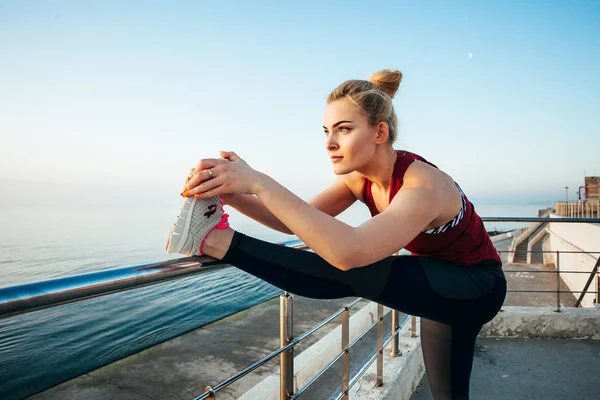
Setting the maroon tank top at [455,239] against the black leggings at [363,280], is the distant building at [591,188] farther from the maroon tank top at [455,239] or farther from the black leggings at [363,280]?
the black leggings at [363,280]

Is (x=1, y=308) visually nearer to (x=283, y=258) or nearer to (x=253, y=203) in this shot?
(x=283, y=258)

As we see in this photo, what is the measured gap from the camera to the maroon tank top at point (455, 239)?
1174 millimetres

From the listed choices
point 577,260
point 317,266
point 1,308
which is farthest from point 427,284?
point 577,260

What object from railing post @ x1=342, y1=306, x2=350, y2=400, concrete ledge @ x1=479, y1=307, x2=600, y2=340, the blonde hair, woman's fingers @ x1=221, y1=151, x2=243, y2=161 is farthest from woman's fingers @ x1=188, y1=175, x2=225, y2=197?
concrete ledge @ x1=479, y1=307, x2=600, y2=340

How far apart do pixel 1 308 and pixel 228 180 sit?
580 millimetres

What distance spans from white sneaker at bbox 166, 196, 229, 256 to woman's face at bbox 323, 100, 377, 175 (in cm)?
44

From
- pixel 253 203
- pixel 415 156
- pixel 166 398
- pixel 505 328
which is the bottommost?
pixel 166 398

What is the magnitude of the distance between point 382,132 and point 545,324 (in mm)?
2913

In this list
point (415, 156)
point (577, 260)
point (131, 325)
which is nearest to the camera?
point (415, 156)

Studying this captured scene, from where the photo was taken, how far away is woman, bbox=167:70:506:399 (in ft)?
3.13

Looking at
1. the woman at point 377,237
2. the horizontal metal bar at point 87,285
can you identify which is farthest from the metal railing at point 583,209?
the horizontal metal bar at point 87,285

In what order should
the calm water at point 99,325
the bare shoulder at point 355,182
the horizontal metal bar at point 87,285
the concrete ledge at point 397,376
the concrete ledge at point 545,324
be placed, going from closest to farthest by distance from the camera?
the horizontal metal bar at point 87,285 < the bare shoulder at point 355,182 < the concrete ledge at point 397,376 < the concrete ledge at point 545,324 < the calm water at point 99,325

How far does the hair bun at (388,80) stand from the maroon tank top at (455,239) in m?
0.28

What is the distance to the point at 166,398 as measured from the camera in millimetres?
5793
